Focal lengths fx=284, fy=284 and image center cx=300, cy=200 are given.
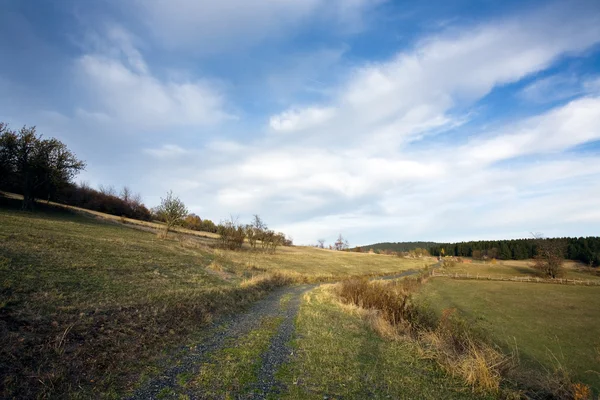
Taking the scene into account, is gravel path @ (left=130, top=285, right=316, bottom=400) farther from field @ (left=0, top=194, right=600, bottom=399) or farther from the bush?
the bush

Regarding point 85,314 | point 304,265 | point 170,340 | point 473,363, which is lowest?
point 304,265

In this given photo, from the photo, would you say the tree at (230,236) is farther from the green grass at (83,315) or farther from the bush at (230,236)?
the green grass at (83,315)

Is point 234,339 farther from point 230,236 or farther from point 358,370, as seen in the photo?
point 230,236

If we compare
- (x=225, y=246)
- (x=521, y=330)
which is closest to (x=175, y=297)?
(x=521, y=330)

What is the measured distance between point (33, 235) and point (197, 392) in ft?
68.5

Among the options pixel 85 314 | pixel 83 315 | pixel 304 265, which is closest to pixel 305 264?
pixel 304 265

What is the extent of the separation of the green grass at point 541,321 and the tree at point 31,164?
46.5 metres

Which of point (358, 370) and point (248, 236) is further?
point (248, 236)

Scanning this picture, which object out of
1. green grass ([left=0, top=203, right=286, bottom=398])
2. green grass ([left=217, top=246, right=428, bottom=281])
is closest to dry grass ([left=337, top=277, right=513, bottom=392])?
green grass ([left=0, top=203, right=286, bottom=398])

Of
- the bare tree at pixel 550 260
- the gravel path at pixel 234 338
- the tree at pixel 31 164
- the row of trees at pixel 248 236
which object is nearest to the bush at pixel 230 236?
the row of trees at pixel 248 236

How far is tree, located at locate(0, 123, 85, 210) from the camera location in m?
34.4

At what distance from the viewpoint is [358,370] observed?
8.22m

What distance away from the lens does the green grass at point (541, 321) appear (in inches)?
706

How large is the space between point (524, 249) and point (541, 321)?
128 m
